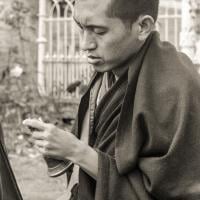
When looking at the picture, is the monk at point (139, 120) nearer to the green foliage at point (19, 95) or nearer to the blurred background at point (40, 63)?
the blurred background at point (40, 63)

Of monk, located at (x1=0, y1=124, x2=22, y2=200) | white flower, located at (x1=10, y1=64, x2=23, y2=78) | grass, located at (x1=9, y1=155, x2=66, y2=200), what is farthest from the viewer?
white flower, located at (x1=10, y1=64, x2=23, y2=78)

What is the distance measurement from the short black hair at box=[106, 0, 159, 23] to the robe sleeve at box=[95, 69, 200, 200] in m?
0.22

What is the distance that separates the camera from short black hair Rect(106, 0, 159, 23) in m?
1.88

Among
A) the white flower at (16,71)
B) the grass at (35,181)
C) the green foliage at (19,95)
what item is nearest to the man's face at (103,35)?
the grass at (35,181)

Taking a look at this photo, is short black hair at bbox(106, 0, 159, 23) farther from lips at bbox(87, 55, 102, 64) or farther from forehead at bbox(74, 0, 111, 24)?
lips at bbox(87, 55, 102, 64)

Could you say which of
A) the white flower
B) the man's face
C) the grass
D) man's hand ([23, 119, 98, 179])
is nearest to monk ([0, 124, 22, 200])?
man's hand ([23, 119, 98, 179])

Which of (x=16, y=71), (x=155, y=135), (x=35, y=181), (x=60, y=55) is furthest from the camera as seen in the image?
(x=60, y=55)

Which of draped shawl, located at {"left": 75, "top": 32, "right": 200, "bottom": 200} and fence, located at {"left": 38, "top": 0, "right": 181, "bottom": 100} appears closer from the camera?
draped shawl, located at {"left": 75, "top": 32, "right": 200, "bottom": 200}

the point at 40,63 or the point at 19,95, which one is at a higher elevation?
the point at 40,63

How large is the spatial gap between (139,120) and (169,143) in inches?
4.5

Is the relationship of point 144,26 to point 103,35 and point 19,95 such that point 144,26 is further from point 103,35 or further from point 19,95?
point 19,95

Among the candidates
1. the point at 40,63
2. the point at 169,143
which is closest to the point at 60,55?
the point at 40,63

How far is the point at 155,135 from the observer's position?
6.16 ft

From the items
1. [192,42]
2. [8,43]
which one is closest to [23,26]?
[8,43]
